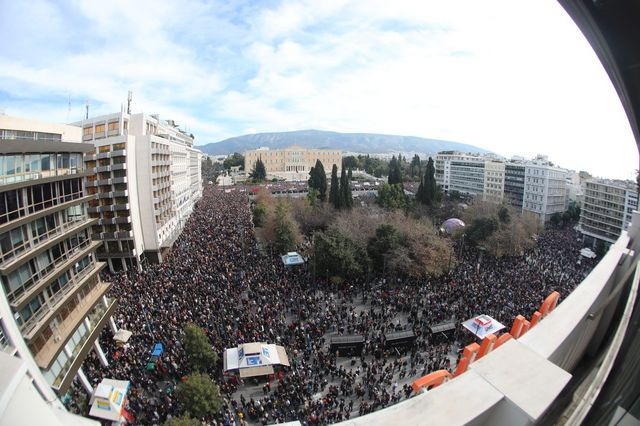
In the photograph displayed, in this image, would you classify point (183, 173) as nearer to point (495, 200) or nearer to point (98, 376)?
point (98, 376)

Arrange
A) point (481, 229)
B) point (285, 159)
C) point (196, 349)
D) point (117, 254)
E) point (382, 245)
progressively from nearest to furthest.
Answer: point (196, 349)
point (382, 245)
point (117, 254)
point (481, 229)
point (285, 159)

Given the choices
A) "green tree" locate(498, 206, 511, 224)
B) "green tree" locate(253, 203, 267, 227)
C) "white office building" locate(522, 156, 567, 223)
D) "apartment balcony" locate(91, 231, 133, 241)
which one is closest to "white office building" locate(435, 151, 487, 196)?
"white office building" locate(522, 156, 567, 223)

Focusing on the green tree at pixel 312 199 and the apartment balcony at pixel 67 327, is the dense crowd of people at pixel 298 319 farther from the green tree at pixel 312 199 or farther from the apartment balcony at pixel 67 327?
the green tree at pixel 312 199

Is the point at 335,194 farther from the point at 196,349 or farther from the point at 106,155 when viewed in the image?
the point at 196,349

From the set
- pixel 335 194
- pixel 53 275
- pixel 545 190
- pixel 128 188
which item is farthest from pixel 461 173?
pixel 53 275

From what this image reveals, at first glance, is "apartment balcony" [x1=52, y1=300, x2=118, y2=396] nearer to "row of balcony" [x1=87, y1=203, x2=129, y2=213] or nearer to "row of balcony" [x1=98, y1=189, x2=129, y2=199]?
"row of balcony" [x1=87, y1=203, x2=129, y2=213]
